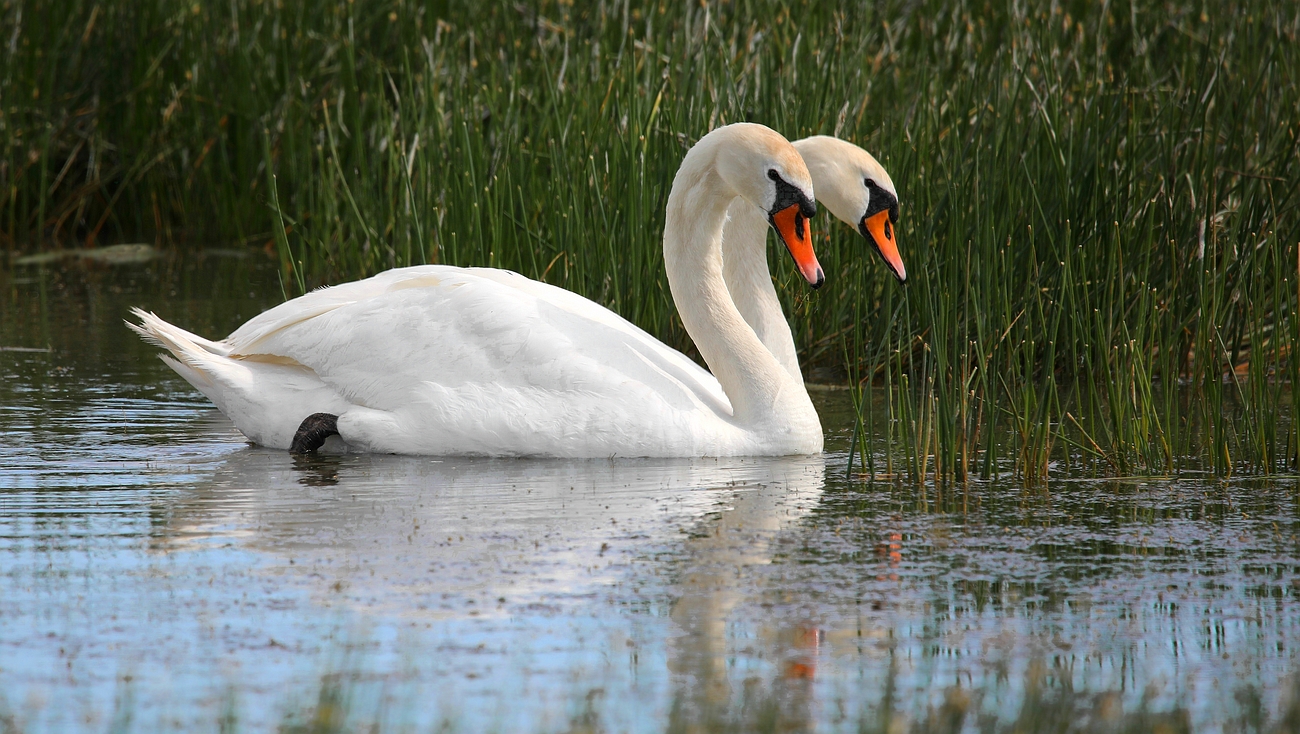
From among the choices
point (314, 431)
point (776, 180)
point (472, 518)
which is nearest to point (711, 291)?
point (776, 180)

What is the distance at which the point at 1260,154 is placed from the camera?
327 inches

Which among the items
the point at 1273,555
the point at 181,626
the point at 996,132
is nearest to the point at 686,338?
the point at 996,132

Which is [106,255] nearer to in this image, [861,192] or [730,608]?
[861,192]

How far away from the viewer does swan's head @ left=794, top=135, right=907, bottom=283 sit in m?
6.65

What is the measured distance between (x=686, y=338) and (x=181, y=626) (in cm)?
458

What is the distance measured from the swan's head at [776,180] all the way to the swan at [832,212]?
0.89ft

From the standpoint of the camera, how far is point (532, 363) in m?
6.11

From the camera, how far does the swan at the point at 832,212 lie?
666cm

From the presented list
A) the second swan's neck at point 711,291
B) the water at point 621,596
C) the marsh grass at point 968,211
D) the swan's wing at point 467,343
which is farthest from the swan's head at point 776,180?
the water at point 621,596

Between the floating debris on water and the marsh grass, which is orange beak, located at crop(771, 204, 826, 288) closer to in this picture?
the marsh grass

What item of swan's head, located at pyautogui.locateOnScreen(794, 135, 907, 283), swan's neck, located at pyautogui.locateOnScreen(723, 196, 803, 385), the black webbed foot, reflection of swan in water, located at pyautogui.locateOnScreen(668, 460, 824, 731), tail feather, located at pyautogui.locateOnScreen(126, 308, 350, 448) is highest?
swan's head, located at pyautogui.locateOnScreen(794, 135, 907, 283)

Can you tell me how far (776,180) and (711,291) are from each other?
57 centimetres

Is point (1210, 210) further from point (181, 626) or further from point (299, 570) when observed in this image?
point (181, 626)

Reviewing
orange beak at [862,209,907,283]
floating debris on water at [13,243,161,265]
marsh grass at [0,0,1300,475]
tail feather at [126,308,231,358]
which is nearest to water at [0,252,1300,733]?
tail feather at [126,308,231,358]
